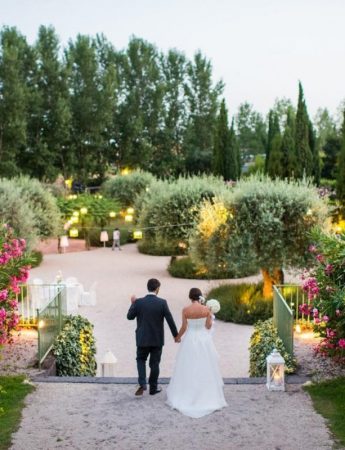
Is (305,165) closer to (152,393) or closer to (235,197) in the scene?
(235,197)

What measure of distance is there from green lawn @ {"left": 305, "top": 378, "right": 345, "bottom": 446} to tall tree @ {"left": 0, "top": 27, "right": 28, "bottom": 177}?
44586 millimetres

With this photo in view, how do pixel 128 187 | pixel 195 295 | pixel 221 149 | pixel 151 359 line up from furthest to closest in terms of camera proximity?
pixel 221 149 → pixel 128 187 → pixel 151 359 → pixel 195 295

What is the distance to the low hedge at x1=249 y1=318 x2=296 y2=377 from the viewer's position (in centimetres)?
1194

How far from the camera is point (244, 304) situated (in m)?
21.4

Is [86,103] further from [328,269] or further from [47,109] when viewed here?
[328,269]

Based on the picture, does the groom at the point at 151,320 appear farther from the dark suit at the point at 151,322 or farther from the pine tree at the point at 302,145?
the pine tree at the point at 302,145

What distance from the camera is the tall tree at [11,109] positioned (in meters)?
52.9

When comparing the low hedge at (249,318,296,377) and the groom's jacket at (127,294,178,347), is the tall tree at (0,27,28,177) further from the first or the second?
the groom's jacket at (127,294,178,347)

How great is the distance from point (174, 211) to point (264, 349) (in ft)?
60.5

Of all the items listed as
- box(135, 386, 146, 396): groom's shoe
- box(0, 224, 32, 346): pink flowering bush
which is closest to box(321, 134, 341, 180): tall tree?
box(0, 224, 32, 346): pink flowering bush

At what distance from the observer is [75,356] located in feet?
44.4

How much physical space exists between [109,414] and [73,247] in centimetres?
3253

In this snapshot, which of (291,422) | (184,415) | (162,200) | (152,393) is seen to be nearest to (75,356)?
(152,393)

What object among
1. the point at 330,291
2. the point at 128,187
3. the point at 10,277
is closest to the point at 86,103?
the point at 128,187
